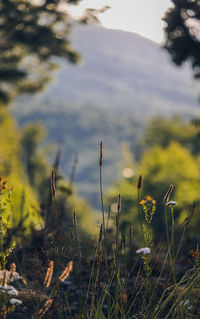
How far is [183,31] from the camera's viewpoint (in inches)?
263

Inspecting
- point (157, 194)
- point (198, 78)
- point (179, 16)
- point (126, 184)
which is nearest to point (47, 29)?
point (198, 78)

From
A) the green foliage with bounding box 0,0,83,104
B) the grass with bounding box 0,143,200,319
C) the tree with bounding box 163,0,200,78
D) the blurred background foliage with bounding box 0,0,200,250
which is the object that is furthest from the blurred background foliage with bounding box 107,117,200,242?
the grass with bounding box 0,143,200,319

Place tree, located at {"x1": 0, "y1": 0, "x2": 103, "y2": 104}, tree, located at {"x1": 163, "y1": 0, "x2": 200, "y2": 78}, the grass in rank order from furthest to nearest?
tree, located at {"x1": 0, "y1": 0, "x2": 103, "y2": 104} → tree, located at {"x1": 163, "y1": 0, "x2": 200, "y2": 78} → the grass

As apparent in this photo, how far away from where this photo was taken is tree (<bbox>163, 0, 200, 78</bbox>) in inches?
231

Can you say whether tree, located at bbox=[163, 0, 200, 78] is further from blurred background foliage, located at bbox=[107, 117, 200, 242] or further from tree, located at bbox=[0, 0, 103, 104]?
blurred background foliage, located at bbox=[107, 117, 200, 242]

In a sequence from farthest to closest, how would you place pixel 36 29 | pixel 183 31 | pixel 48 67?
pixel 48 67 < pixel 36 29 < pixel 183 31

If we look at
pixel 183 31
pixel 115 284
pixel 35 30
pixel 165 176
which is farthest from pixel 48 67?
pixel 165 176

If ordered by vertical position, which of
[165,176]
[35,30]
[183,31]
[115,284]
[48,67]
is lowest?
[165,176]

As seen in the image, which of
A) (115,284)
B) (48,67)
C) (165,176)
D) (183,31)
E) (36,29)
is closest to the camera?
(115,284)

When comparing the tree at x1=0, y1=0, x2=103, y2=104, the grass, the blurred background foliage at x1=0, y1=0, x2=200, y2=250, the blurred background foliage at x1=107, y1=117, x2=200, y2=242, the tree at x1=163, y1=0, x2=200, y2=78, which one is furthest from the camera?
the blurred background foliage at x1=107, y1=117, x2=200, y2=242

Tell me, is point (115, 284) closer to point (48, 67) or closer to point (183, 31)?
point (183, 31)

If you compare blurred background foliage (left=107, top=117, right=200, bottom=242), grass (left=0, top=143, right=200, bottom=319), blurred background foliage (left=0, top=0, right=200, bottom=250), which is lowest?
blurred background foliage (left=107, top=117, right=200, bottom=242)

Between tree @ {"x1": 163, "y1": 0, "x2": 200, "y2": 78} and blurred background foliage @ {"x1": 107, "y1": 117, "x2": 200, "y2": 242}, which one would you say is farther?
blurred background foliage @ {"x1": 107, "y1": 117, "x2": 200, "y2": 242}

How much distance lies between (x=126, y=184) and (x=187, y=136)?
28.9 feet
